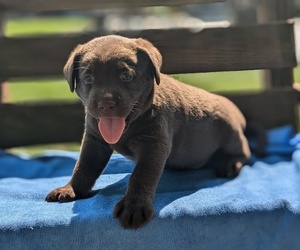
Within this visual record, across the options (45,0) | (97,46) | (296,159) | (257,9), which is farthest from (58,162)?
(257,9)

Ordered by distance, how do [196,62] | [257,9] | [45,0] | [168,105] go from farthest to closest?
[257,9] < [45,0] < [196,62] < [168,105]

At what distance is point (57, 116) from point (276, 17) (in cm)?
174

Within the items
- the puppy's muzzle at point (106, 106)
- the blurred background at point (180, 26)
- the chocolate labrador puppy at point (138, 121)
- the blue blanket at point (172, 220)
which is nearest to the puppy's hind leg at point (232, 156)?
the chocolate labrador puppy at point (138, 121)

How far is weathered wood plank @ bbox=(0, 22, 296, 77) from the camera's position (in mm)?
3062

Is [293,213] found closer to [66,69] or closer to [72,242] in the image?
[72,242]

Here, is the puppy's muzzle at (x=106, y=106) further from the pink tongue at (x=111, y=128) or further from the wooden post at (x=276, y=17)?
the wooden post at (x=276, y=17)

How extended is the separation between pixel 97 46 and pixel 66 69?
208 mm

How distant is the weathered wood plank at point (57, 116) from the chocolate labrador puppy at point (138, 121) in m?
0.75

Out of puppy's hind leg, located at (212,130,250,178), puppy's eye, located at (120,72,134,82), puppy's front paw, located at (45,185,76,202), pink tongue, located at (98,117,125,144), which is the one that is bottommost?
puppy's hind leg, located at (212,130,250,178)

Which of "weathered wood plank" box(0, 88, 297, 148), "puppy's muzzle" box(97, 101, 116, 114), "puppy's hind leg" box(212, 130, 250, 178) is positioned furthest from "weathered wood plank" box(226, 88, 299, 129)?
"puppy's muzzle" box(97, 101, 116, 114)

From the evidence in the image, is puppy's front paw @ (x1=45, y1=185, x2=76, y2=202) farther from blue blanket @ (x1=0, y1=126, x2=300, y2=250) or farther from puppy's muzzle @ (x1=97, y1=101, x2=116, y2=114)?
puppy's muzzle @ (x1=97, y1=101, x2=116, y2=114)

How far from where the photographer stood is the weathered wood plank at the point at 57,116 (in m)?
3.66

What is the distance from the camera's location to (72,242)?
215cm

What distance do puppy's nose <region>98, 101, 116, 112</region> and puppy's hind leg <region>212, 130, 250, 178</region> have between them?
1.04 meters
